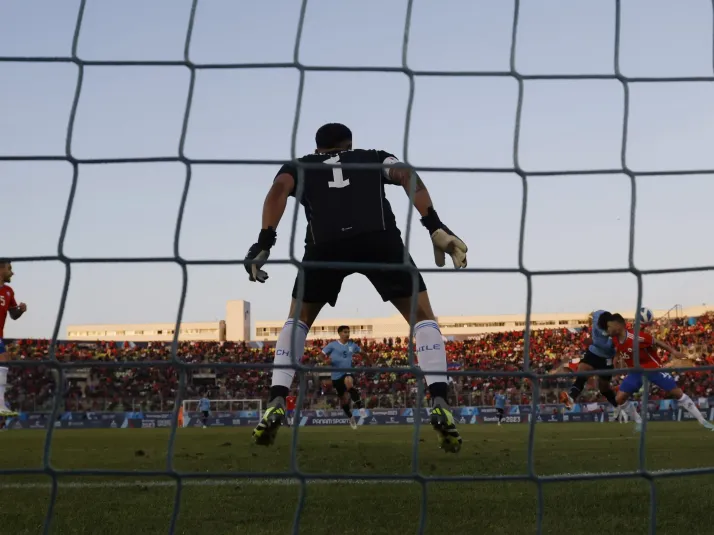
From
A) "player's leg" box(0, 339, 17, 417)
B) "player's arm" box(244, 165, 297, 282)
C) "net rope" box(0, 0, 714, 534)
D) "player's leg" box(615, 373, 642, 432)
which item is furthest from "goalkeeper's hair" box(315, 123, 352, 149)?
"player's leg" box(615, 373, 642, 432)

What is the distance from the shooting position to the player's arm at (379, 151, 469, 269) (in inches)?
166

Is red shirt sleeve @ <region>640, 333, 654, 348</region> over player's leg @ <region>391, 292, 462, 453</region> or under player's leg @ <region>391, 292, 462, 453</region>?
over

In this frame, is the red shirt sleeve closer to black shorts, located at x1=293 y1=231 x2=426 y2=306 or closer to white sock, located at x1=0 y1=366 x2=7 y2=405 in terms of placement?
black shorts, located at x1=293 y1=231 x2=426 y2=306

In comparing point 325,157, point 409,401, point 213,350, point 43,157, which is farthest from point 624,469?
point 213,350

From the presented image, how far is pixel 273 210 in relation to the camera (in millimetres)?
4629

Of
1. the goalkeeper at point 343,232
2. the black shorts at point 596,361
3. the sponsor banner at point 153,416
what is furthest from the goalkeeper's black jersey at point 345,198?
the sponsor banner at point 153,416

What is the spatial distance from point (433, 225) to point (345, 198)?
1.80ft

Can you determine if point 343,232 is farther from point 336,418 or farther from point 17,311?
point 336,418

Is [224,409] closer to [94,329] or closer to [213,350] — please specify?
[213,350]

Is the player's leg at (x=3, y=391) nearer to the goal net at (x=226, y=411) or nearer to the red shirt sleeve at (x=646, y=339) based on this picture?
the red shirt sleeve at (x=646, y=339)

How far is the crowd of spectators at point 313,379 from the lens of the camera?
2669 centimetres

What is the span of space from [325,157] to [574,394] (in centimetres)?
829

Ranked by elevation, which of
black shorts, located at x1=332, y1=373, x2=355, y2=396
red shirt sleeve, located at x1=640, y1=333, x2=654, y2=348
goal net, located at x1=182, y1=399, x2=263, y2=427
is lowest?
goal net, located at x1=182, y1=399, x2=263, y2=427

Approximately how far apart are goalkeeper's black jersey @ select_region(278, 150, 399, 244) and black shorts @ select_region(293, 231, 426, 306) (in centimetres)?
5
